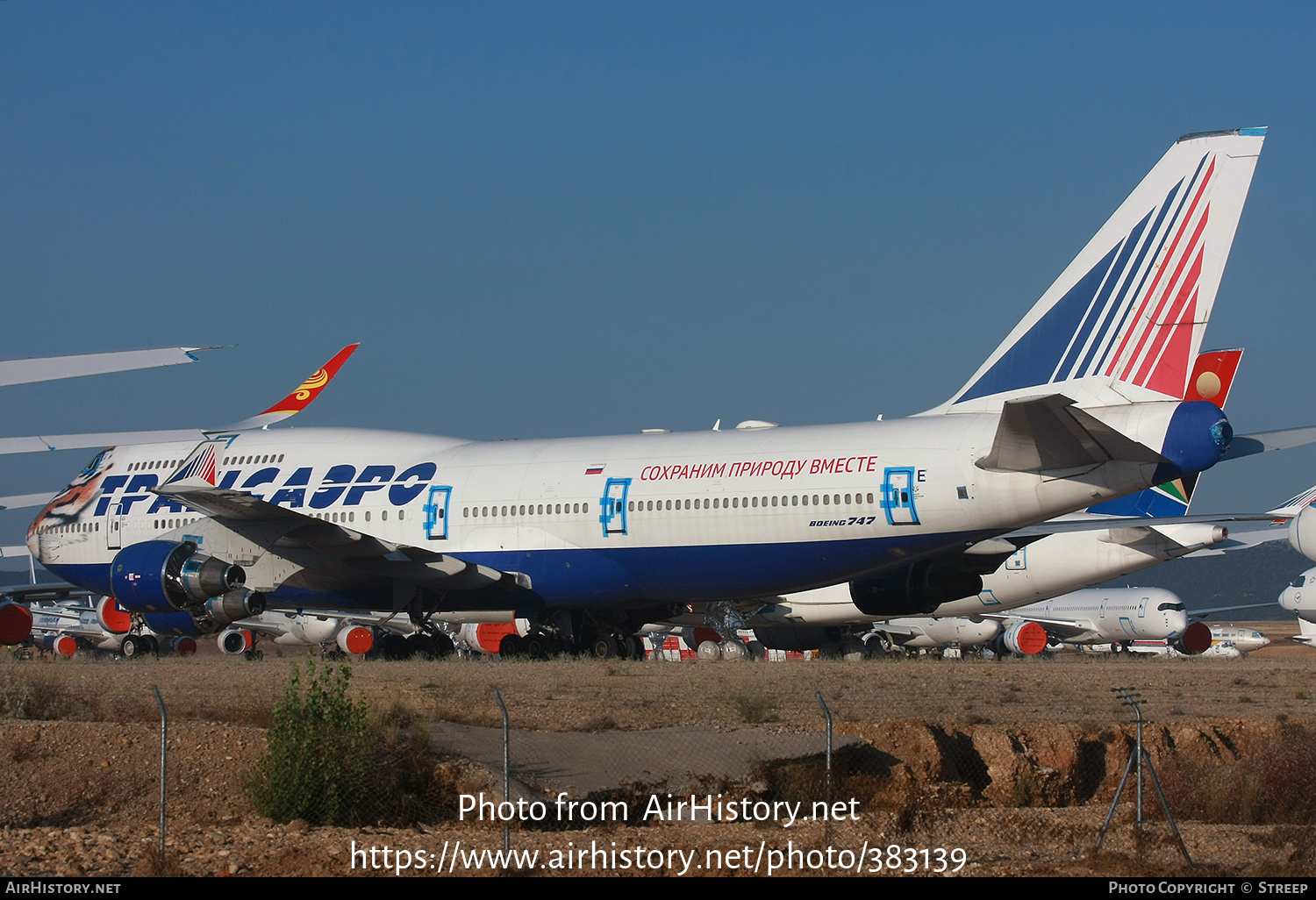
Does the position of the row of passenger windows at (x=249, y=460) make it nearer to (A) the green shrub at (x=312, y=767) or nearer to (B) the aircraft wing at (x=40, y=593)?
(B) the aircraft wing at (x=40, y=593)

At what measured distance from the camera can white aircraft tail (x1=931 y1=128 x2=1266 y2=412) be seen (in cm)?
1884

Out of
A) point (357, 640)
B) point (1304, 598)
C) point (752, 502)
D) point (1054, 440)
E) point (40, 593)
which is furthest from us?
point (357, 640)

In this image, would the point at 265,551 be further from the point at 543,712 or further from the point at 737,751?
the point at 737,751

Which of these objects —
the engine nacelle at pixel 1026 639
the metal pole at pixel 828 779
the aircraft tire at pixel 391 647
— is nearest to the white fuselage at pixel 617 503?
the aircraft tire at pixel 391 647

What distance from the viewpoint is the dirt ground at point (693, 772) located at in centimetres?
923

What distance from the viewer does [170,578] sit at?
23.3m

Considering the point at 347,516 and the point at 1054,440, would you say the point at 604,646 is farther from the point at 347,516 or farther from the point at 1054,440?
the point at 1054,440

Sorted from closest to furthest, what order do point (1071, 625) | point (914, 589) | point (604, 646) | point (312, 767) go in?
1. point (312, 767)
2. point (914, 589)
3. point (604, 646)
4. point (1071, 625)

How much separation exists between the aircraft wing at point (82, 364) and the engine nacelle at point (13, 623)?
66.2 ft

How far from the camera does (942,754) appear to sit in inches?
510

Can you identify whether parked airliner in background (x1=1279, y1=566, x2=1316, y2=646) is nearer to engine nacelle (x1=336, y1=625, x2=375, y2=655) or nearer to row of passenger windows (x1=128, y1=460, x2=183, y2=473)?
engine nacelle (x1=336, y1=625, x2=375, y2=655)

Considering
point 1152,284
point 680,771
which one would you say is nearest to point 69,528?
point 680,771

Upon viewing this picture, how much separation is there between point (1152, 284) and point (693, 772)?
1129 centimetres

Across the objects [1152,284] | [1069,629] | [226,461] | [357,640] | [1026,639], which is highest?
[1152,284]
